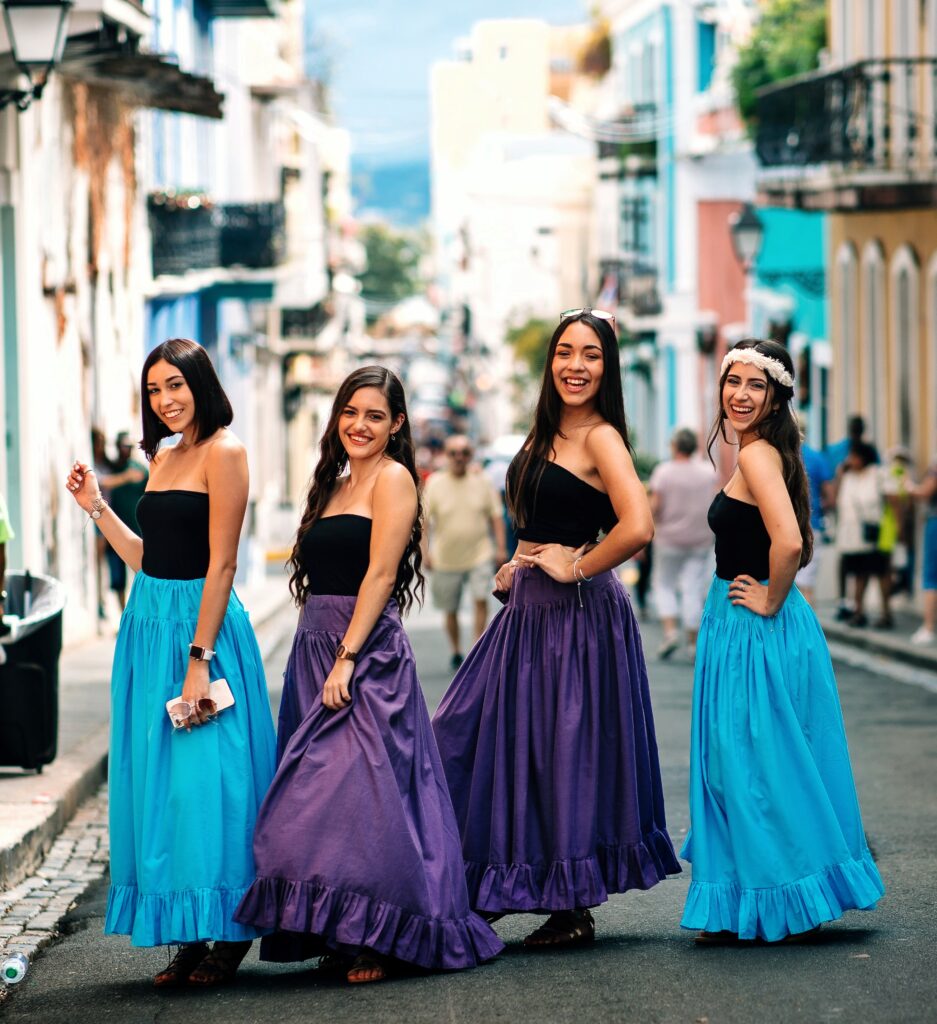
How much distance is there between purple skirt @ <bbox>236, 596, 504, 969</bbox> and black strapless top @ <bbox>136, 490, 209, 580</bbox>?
381 millimetres

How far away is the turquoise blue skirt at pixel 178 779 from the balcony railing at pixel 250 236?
22351mm

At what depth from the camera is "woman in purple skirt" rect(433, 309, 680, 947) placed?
639 cm

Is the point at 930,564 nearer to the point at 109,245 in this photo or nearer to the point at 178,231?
the point at 109,245

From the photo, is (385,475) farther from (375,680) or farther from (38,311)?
(38,311)

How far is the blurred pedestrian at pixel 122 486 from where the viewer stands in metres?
17.3

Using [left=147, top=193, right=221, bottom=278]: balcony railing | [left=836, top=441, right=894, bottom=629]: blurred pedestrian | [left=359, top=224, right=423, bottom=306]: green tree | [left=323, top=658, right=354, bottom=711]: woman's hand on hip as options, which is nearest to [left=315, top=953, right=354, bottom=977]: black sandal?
[left=323, top=658, right=354, bottom=711]: woman's hand on hip

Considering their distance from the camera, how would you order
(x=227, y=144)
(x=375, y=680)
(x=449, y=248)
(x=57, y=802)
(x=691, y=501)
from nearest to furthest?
(x=375, y=680) → (x=57, y=802) → (x=691, y=501) → (x=227, y=144) → (x=449, y=248)

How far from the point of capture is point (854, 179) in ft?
67.3

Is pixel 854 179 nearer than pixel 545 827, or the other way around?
pixel 545 827

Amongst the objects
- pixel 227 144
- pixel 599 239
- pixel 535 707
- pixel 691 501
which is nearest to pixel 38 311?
pixel 691 501

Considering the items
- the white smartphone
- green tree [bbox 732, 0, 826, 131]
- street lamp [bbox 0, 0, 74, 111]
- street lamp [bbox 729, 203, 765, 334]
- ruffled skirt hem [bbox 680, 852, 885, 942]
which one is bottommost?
ruffled skirt hem [bbox 680, 852, 885, 942]

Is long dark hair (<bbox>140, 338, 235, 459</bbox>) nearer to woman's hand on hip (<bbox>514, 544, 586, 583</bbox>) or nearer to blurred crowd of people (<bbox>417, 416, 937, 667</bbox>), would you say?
woman's hand on hip (<bbox>514, 544, 586, 583</bbox>)

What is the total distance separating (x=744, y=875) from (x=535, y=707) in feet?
2.71

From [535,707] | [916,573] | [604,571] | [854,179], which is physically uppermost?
[854,179]
